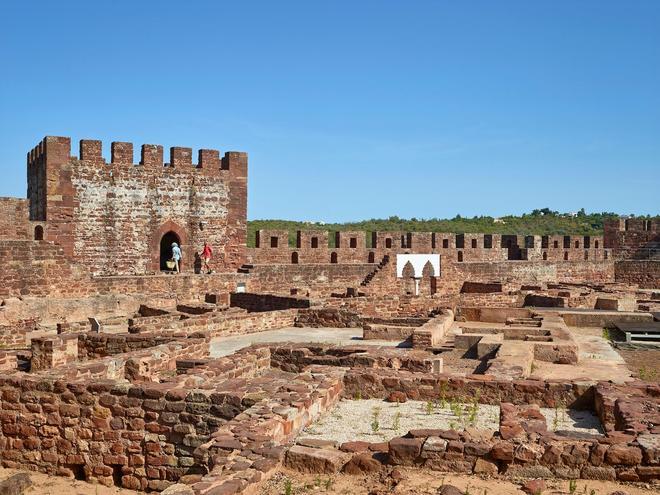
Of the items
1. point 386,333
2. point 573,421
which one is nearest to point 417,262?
point 386,333

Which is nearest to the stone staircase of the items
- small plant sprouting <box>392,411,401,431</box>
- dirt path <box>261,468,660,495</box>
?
small plant sprouting <box>392,411,401,431</box>

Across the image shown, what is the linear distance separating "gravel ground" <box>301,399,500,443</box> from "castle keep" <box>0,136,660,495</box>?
0.04 meters

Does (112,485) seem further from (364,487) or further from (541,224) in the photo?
(541,224)

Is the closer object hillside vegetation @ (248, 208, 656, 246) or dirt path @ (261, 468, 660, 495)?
dirt path @ (261, 468, 660, 495)

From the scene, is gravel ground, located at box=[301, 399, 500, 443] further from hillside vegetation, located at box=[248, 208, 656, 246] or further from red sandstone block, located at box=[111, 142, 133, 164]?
hillside vegetation, located at box=[248, 208, 656, 246]

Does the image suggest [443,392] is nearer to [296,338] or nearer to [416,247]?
[296,338]

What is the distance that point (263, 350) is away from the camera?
1109cm

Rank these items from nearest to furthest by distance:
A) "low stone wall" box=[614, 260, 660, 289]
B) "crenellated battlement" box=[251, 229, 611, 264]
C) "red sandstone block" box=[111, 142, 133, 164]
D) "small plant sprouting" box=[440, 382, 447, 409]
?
"small plant sprouting" box=[440, 382, 447, 409], "red sandstone block" box=[111, 142, 133, 164], "crenellated battlement" box=[251, 229, 611, 264], "low stone wall" box=[614, 260, 660, 289]

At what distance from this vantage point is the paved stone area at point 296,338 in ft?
44.5

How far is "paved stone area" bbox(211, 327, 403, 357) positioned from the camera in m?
13.6

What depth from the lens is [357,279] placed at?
2595 centimetres

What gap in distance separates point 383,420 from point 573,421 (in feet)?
6.40

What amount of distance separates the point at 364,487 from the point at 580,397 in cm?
377

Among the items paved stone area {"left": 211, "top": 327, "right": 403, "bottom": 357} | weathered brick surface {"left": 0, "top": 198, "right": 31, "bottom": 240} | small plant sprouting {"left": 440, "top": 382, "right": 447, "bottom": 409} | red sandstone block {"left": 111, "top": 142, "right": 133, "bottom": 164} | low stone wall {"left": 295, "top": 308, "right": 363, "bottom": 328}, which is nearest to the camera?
small plant sprouting {"left": 440, "top": 382, "right": 447, "bottom": 409}
